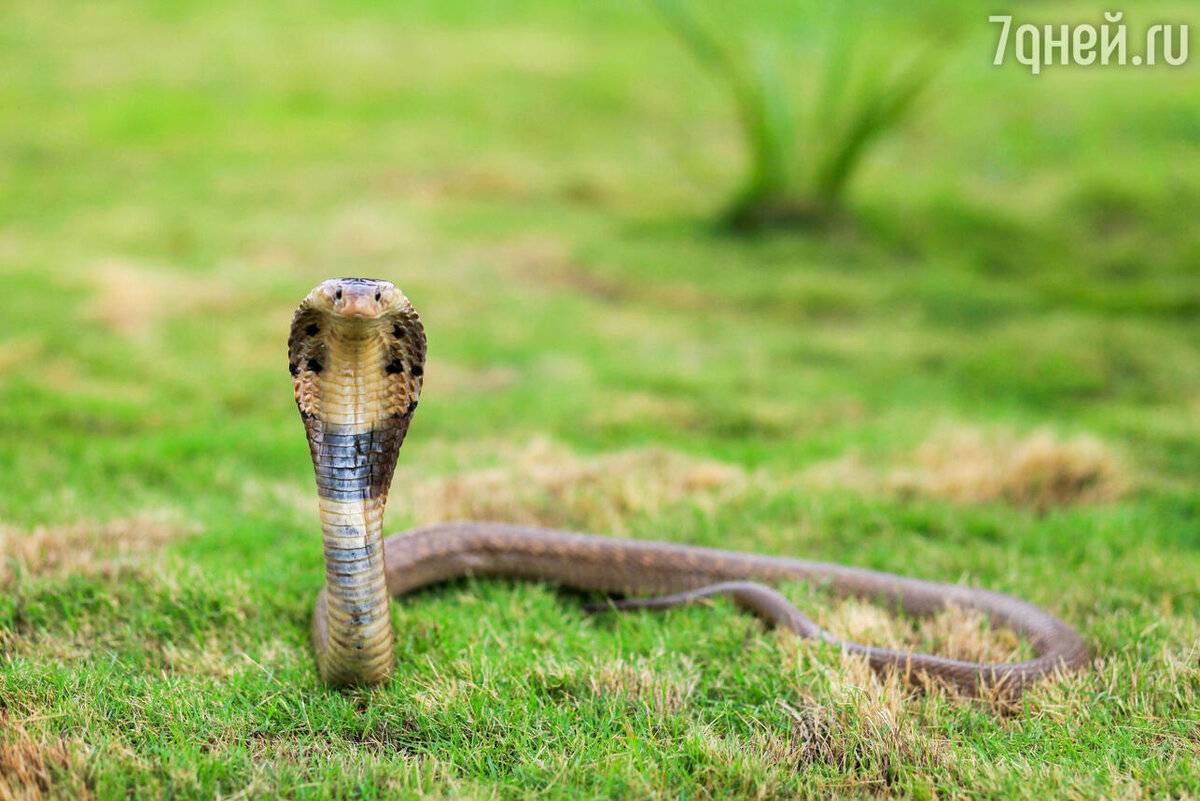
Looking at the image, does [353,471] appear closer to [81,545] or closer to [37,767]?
[37,767]

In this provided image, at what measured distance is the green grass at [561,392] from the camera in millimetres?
2662

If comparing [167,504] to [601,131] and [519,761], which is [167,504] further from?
[601,131]

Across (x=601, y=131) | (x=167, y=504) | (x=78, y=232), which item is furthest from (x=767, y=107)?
(x=167, y=504)

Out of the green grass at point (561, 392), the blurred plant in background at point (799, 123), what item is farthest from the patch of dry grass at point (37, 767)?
the blurred plant in background at point (799, 123)

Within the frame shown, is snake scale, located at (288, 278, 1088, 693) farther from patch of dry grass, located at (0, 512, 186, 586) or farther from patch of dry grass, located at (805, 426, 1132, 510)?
patch of dry grass, located at (805, 426, 1132, 510)

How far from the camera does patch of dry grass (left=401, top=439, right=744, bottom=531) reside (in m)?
4.50

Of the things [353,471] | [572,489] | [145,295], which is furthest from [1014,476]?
[145,295]

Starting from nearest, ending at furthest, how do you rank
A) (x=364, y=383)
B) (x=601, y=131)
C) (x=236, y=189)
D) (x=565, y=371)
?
(x=364, y=383) < (x=565, y=371) < (x=236, y=189) < (x=601, y=131)

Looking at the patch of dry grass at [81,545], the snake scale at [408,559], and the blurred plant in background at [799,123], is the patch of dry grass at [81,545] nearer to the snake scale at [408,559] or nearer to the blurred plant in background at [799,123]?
the snake scale at [408,559]

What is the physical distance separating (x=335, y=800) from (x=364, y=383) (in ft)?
3.15

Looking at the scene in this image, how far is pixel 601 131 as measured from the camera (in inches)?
528

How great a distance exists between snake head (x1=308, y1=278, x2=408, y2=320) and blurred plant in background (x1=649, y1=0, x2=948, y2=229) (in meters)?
8.15

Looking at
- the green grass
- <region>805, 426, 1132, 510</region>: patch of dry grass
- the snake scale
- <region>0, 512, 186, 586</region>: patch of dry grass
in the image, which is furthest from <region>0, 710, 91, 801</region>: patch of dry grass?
<region>805, 426, 1132, 510</region>: patch of dry grass

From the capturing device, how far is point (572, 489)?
4.70m
